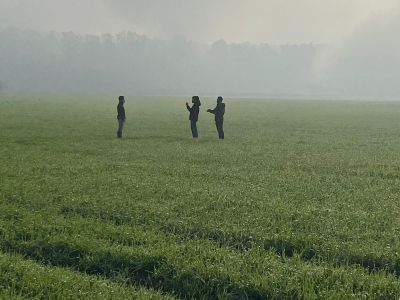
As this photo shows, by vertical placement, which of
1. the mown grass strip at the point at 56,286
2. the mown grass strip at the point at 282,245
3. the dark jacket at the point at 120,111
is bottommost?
the mown grass strip at the point at 56,286

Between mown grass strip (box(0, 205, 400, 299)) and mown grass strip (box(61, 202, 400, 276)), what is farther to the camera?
mown grass strip (box(61, 202, 400, 276))

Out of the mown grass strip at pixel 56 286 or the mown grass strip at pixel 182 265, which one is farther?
the mown grass strip at pixel 182 265

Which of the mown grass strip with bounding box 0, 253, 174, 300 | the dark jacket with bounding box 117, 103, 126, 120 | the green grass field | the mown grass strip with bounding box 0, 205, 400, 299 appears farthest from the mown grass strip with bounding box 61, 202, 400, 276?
the dark jacket with bounding box 117, 103, 126, 120

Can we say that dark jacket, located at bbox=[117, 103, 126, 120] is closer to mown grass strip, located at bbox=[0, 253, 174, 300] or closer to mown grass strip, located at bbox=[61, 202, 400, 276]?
mown grass strip, located at bbox=[61, 202, 400, 276]

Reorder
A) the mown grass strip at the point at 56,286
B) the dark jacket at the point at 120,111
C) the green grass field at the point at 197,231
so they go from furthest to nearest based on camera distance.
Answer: the dark jacket at the point at 120,111 → the green grass field at the point at 197,231 → the mown grass strip at the point at 56,286

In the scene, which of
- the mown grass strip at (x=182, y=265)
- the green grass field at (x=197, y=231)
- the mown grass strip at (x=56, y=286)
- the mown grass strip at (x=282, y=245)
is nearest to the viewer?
the mown grass strip at (x=56, y=286)

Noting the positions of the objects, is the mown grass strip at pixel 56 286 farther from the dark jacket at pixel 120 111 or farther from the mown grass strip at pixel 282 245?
the dark jacket at pixel 120 111

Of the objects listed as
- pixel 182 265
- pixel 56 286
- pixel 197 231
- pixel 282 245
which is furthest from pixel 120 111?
pixel 56 286

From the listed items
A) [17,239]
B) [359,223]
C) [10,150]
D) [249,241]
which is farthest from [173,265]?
[10,150]

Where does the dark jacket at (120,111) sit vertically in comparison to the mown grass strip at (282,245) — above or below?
above

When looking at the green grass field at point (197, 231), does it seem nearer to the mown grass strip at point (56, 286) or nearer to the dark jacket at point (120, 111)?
the mown grass strip at point (56, 286)

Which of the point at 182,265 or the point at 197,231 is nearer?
the point at 182,265

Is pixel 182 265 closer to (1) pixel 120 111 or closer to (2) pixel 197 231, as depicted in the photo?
(2) pixel 197 231

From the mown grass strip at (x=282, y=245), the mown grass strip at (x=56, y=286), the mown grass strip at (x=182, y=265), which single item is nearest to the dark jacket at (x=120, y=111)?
the mown grass strip at (x=282, y=245)
